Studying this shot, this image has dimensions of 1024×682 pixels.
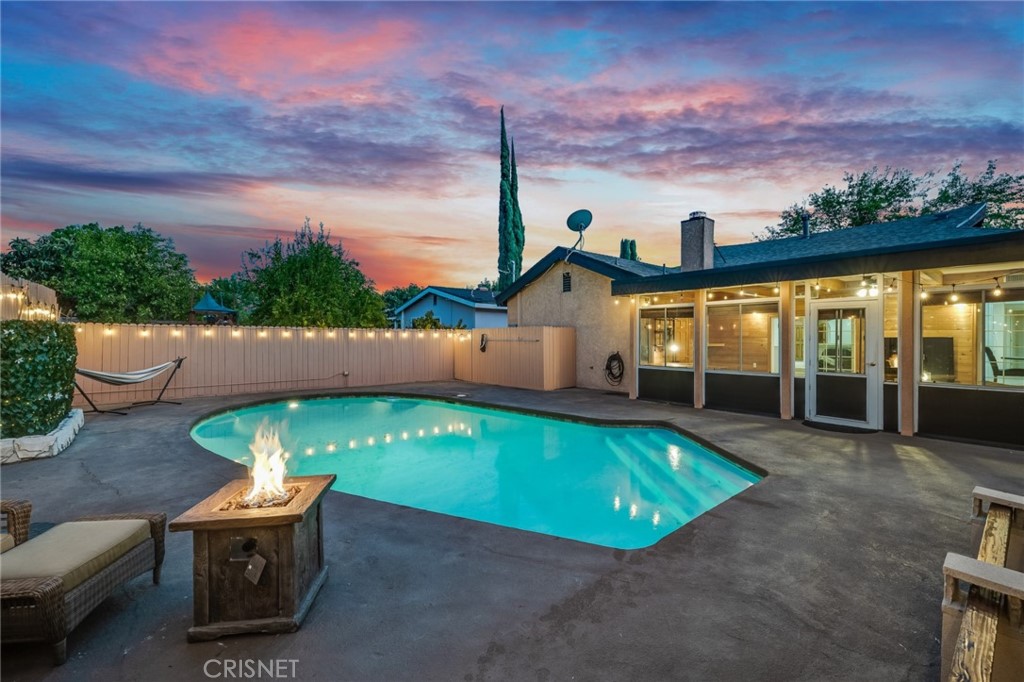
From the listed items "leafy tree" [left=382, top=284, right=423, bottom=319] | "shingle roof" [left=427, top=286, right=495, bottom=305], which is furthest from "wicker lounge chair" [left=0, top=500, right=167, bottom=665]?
"leafy tree" [left=382, top=284, right=423, bottom=319]

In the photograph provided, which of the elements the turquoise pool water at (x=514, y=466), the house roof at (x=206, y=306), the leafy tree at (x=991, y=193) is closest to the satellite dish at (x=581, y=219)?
the turquoise pool water at (x=514, y=466)

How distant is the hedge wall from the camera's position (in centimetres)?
494

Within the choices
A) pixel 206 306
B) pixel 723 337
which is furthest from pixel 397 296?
pixel 723 337

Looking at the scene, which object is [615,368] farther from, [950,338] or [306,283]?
[306,283]

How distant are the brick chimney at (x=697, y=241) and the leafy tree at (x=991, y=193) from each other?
A: 13.7m

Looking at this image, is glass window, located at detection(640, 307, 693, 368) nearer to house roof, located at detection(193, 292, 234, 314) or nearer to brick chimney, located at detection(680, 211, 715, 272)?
brick chimney, located at detection(680, 211, 715, 272)

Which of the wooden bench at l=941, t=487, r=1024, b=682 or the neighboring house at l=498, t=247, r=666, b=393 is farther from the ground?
the neighboring house at l=498, t=247, r=666, b=393

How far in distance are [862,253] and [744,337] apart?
239 cm

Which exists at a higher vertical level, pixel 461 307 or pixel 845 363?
pixel 461 307

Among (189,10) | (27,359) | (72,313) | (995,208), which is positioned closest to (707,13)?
(189,10)

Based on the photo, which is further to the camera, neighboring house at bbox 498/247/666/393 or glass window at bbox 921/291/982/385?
neighboring house at bbox 498/247/666/393

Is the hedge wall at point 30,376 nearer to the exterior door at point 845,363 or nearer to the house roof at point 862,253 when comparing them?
the house roof at point 862,253

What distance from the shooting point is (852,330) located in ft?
22.2

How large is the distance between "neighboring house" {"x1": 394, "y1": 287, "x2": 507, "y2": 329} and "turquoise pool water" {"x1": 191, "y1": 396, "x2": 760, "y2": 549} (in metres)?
13.6
